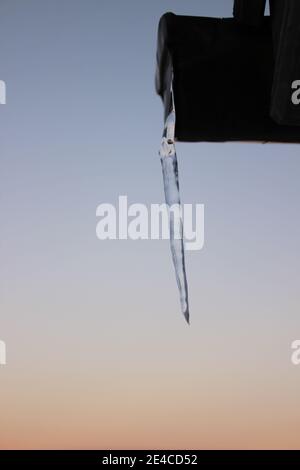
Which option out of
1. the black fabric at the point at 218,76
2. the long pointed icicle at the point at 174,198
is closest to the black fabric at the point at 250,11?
the black fabric at the point at 218,76

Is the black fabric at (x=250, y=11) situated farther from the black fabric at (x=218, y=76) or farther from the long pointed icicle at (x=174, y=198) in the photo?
the long pointed icicle at (x=174, y=198)

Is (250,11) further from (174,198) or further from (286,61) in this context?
(174,198)

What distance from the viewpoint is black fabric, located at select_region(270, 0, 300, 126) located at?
468 millimetres

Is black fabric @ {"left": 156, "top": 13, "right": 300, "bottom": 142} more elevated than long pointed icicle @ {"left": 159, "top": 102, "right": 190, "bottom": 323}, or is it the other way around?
black fabric @ {"left": 156, "top": 13, "right": 300, "bottom": 142}

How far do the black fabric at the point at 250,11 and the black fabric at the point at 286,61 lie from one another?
33mm

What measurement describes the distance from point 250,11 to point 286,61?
8cm

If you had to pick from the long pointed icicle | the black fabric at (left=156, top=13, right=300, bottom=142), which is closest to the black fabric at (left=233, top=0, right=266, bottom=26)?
the black fabric at (left=156, top=13, right=300, bottom=142)

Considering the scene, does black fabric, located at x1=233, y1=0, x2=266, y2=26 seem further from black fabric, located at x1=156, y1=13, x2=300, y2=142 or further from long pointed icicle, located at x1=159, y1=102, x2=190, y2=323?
long pointed icicle, located at x1=159, y1=102, x2=190, y2=323

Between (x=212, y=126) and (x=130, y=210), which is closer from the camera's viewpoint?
(x=212, y=126)

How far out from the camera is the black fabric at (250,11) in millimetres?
515
